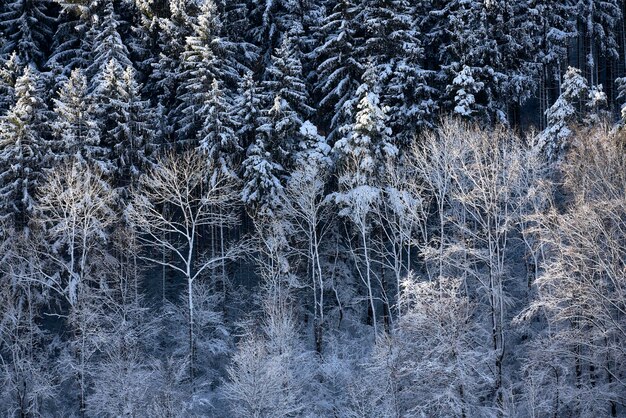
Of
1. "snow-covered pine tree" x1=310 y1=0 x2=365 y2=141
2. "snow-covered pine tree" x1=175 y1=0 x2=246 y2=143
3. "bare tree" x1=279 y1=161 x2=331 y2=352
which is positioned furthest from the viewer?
"snow-covered pine tree" x1=175 y1=0 x2=246 y2=143

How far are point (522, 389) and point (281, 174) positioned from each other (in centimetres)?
1581

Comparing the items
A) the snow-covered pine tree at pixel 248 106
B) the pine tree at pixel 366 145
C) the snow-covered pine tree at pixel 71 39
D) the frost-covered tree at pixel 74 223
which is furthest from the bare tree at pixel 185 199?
the snow-covered pine tree at pixel 71 39

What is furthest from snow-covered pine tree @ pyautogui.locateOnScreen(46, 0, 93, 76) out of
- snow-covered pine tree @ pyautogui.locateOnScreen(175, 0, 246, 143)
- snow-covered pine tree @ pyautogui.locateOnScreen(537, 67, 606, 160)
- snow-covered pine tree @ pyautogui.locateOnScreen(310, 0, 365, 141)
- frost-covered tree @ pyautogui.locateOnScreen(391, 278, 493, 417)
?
snow-covered pine tree @ pyautogui.locateOnScreen(537, 67, 606, 160)

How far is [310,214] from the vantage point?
29484 mm

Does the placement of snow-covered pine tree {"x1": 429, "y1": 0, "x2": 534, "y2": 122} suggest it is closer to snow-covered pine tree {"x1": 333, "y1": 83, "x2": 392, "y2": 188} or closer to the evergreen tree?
snow-covered pine tree {"x1": 333, "y1": 83, "x2": 392, "y2": 188}

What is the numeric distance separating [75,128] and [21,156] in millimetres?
2908

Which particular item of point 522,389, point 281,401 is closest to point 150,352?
point 281,401

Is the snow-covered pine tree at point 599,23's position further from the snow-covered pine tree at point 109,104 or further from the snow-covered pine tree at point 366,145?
the snow-covered pine tree at point 109,104

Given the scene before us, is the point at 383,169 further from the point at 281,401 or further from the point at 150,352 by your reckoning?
the point at 150,352

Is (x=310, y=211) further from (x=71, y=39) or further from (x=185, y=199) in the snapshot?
(x=71, y=39)

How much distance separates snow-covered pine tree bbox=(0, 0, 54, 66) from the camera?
39.0 m

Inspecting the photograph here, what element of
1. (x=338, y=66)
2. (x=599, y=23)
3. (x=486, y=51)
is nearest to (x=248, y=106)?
(x=338, y=66)

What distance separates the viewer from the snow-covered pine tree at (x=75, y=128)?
30.9m

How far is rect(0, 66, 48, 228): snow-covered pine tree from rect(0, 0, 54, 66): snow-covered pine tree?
8.99 metres
